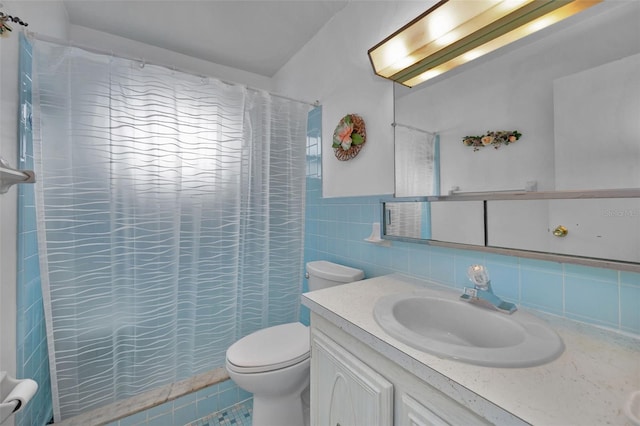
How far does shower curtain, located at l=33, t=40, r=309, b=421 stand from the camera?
1172 millimetres

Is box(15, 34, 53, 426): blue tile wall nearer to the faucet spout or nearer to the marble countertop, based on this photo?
the marble countertop

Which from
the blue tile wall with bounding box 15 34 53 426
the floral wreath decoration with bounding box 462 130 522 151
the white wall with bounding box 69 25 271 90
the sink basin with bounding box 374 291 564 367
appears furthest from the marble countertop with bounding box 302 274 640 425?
the white wall with bounding box 69 25 271 90

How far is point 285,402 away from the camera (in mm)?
1273

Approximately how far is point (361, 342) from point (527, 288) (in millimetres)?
583

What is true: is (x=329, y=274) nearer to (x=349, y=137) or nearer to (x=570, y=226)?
(x=349, y=137)

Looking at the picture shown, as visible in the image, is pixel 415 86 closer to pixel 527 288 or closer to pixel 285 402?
pixel 527 288

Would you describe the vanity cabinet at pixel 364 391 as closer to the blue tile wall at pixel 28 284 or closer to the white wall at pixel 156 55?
the blue tile wall at pixel 28 284

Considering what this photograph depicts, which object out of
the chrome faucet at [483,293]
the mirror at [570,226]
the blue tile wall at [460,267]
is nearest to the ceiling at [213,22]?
the blue tile wall at [460,267]

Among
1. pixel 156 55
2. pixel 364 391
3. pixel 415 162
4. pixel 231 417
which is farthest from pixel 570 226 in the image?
pixel 156 55

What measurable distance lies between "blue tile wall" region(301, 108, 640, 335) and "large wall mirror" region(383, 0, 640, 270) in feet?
0.22

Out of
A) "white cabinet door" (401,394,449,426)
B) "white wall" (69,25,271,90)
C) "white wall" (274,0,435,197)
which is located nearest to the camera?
"white cabinet door" (401,394,449,426)

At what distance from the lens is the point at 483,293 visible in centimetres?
84

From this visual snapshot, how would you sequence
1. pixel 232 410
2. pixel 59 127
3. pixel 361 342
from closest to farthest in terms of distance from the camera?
pixel 361 342 < pixel 59 127 < pixel 232 410

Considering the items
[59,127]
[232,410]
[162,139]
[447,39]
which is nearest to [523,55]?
[447,39]
